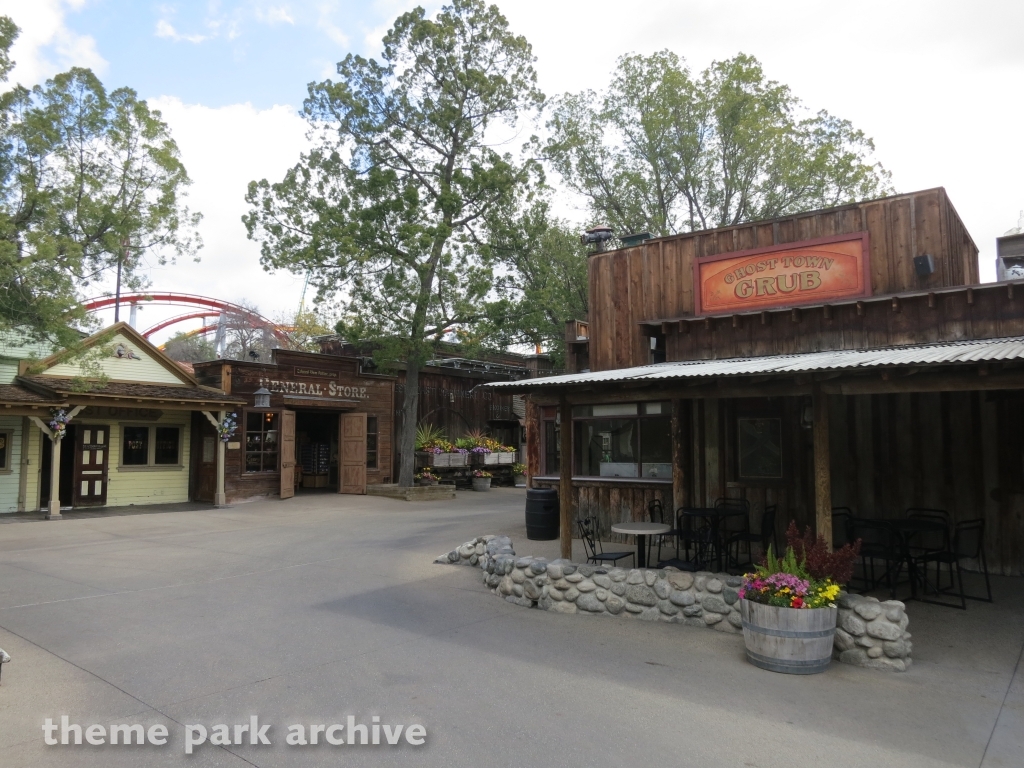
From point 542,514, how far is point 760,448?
136 inches

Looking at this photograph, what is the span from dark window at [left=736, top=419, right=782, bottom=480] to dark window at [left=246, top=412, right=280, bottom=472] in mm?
12698

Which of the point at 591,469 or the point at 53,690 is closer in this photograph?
the point at 53,690

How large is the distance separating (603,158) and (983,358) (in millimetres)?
20411

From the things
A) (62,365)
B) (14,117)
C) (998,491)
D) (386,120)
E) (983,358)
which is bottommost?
(998,491)

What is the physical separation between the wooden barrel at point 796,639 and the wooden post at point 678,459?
4.73 m

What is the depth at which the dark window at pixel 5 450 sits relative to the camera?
1502 centimetres

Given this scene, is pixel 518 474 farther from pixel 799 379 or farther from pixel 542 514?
pixel 799 379

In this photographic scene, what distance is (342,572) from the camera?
30.2 ft

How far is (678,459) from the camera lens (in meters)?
10.2

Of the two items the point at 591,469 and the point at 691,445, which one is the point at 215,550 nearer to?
the point at 591,469

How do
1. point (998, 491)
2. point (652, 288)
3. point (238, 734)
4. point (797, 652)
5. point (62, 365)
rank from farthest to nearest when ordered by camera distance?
1. point (62, 365)
2. point (652, 288)
3. point (998, 491)
4. point (797, 652)
5. point (238, 734)

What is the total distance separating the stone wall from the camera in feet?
17.7

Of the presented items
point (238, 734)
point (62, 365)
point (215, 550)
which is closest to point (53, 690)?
point (238, 734)

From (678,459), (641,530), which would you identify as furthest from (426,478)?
(641,530)
